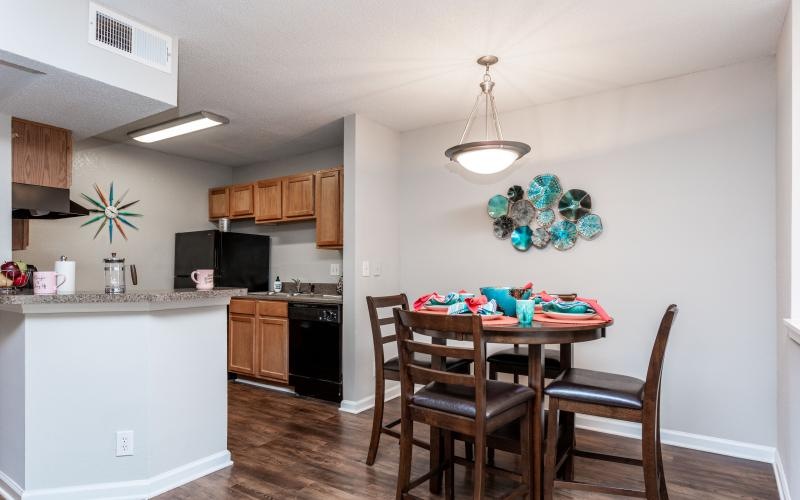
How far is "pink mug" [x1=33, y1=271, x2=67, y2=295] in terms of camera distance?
2309mm

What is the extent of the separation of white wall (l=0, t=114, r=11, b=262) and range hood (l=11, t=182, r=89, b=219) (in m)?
0.07

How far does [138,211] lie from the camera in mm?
5035

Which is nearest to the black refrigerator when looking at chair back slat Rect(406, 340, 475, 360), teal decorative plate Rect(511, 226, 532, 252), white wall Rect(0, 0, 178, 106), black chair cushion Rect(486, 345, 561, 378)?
white wall Rect(0, 0, 178, 106)

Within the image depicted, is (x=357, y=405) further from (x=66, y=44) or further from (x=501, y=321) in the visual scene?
(x=66, y=44)

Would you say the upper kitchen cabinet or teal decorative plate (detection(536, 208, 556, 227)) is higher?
the upper kitchen cabinet

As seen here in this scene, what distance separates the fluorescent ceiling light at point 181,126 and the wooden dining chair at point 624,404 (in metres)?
3.07

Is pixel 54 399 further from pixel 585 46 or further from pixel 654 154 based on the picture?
pixel 654 154

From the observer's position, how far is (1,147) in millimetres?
2893

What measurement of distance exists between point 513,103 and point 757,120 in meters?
1.60

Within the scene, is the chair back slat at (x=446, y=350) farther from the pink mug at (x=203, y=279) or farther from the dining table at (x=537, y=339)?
the pink mug at (x=203, y=279)

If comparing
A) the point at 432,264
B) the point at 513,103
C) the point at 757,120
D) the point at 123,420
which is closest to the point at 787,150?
the point at 757,120

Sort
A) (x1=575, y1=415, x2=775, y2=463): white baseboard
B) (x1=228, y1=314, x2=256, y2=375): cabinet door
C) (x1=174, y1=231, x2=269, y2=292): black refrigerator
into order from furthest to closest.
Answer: (x1=174, y1=231, x2=269, y2=292): black refrigerator
(x1=228, y1=314, x2=256, y2=375): cabinet door
(x1=575, y1=415, x2=775, y2=463): white baseboard

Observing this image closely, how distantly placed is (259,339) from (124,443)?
2200 millimetres

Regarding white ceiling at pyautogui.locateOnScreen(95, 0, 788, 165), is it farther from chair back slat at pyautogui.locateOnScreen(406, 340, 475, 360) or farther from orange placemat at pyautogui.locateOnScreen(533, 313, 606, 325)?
chair back slat at pyautogui.locateOnScreen(406, 340, 475, 360)
